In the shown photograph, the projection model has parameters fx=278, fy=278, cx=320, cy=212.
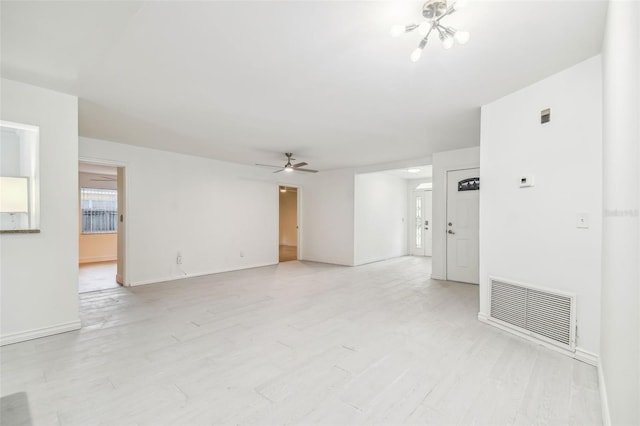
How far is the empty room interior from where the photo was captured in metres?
1.70

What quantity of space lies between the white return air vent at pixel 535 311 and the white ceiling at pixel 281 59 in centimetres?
201

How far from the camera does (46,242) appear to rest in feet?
9.42

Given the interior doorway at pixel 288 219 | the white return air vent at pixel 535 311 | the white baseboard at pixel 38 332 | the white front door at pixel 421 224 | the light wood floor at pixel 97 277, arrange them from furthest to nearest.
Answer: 1. the interior doorway at pixel 288 219
2. the white front door at pixel 421 224
3. the light wood floor at pixel 97 277
4. the white baseboard at pixel 38 332
5. the white return air vent at pixel 535 311

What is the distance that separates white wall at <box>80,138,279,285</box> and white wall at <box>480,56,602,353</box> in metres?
5.08

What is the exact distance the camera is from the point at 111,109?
3.33 meters

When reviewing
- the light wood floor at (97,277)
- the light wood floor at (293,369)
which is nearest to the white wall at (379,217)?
the light wood floor at (293,369)

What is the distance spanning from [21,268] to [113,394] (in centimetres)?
185

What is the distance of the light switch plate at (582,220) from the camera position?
231 cm

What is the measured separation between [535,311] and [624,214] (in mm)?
1731

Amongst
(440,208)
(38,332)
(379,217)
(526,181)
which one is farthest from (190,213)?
(526,181)

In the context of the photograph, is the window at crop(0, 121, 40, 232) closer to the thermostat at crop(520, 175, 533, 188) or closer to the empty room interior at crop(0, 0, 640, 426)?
the empty room interior at crop(0, 0, 640, 426)

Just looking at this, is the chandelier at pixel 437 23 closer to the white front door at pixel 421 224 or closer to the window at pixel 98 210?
the white front door at pixel 421 224

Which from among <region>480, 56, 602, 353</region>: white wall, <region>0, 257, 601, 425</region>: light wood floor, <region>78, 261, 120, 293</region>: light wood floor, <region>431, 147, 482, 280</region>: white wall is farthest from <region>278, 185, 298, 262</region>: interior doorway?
<region>480, 56, 602, 353</region>: white wall

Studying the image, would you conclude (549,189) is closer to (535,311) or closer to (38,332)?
(535,311)
